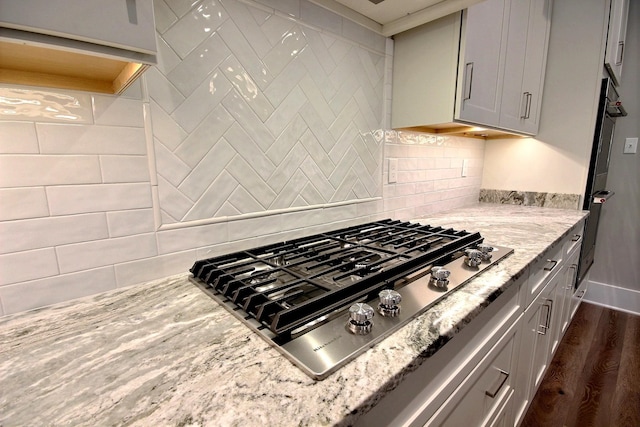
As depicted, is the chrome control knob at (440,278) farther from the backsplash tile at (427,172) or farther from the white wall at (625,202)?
the white wall at (625,202)

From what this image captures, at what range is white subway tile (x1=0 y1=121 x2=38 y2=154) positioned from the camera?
0.63 meters

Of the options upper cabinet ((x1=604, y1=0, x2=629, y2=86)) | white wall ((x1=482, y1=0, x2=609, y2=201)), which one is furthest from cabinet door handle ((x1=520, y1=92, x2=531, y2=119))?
upper cabinet ((x1=604, y1=0, x2=629, y2=86))

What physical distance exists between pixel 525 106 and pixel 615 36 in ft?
2.46

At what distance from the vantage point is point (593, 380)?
1647 mm

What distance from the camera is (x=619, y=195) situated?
2381 mm

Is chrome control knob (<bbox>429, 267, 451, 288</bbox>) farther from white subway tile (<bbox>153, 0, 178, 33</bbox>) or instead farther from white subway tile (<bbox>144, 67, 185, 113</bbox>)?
white subway tile (<bbox>153, 0, 178, 33</bbox>)

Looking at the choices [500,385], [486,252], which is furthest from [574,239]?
[500,385]

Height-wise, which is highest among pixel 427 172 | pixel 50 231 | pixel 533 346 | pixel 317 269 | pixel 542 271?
pixel 427 172

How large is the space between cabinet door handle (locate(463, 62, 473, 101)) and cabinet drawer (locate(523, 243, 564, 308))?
2.39ft

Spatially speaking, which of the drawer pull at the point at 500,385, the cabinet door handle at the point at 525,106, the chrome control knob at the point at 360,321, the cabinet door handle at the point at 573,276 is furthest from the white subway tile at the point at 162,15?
the cabinet door handle at the point at 573,276

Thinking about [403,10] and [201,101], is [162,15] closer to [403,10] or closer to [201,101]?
[201,101]

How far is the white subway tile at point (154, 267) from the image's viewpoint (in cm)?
81

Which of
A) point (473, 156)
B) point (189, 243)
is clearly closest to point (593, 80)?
point (473, 156)

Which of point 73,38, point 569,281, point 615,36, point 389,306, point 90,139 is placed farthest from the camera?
point 615,36
